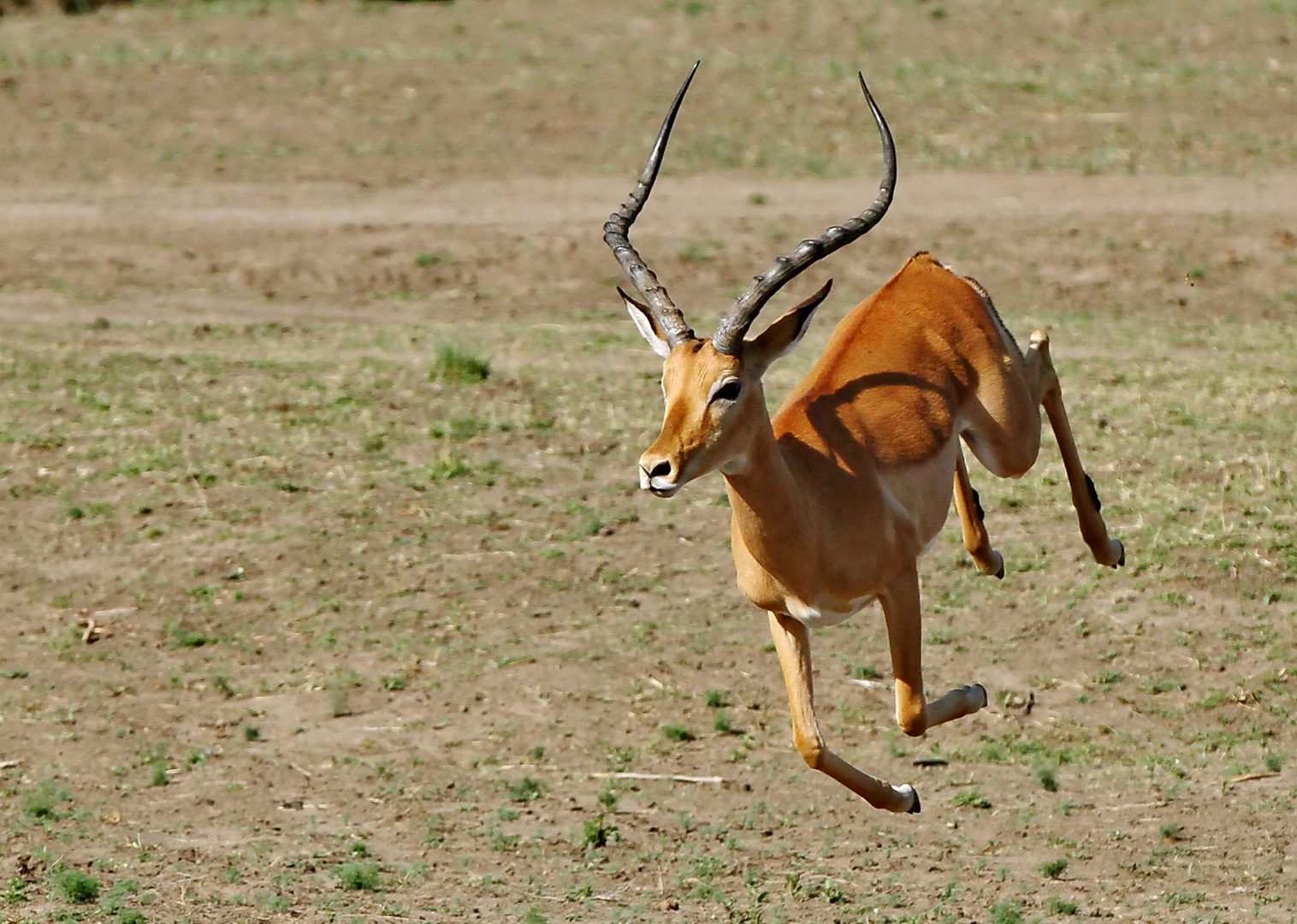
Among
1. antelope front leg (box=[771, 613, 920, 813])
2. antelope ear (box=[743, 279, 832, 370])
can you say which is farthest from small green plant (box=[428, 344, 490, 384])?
antelope ear (box=[743, 279, 832, 370])

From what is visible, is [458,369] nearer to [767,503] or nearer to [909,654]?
[909,654]

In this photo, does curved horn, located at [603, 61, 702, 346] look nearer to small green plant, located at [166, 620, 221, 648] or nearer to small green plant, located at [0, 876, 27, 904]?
small green plant, located at [0, 876, 27, 904]

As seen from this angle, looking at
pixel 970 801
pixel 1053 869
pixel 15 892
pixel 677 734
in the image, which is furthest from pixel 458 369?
pixel 1053 869

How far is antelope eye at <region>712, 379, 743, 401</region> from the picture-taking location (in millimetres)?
5742

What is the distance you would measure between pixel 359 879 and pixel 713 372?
304 centimetres

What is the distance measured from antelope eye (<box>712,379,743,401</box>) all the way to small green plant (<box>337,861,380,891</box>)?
9.76 ft

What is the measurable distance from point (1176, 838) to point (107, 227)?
11.1 metres

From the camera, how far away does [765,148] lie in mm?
18359

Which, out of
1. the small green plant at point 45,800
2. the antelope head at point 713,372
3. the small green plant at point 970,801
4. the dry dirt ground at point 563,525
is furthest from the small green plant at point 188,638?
the antelope head at point 713,372

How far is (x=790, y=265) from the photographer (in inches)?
244

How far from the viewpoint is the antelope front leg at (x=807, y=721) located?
21.9ft

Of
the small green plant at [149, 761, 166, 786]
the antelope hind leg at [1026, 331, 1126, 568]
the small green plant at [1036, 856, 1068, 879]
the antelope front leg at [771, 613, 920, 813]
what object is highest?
the antelope hind leg at [1026, 331, 1126, 568]

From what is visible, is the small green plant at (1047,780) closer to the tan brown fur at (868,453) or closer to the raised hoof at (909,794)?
the tan brown fur at (868,453)

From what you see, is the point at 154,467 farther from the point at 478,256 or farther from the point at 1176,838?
the point at 1176,838
